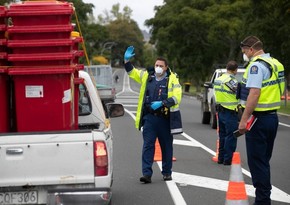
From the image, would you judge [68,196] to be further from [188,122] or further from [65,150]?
[188,122]

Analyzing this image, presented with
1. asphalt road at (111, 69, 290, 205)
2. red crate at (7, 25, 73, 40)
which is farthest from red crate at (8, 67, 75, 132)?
asphalt road at (111, 69, 290, 205)

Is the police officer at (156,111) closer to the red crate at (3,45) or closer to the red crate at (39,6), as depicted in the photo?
the red crate at (39,6)

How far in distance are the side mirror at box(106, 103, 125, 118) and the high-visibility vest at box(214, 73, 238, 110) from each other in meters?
4.25

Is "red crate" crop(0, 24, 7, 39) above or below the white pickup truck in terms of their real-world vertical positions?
above

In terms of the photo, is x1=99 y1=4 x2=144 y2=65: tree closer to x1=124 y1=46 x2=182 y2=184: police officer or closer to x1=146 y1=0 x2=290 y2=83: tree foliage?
x1=146 y1=0 x2=290 y2=83: tree foliage

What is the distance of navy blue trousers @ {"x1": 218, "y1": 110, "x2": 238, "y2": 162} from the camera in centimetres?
1185

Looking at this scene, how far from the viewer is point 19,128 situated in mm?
6625

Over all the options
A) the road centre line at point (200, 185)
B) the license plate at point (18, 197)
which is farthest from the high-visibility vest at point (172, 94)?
the license plate at point (18, 197)

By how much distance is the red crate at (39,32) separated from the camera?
6395 millimetres

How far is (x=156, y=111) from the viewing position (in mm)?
9742

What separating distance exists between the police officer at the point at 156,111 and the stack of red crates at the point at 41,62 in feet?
10.4

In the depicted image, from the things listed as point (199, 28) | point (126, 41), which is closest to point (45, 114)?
point (199, 28)

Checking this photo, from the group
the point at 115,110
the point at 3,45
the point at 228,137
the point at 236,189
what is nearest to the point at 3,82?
the point at 3,45

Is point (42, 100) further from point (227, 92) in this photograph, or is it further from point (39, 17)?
point (227, 92)
